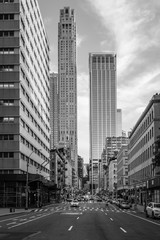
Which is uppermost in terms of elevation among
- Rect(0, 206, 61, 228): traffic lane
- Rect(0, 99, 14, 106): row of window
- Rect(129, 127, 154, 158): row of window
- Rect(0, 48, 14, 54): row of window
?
Rect(0, 48, 14, 54): row of window

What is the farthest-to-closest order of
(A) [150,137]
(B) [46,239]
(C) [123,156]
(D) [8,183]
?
(C) [123,156] < (A) [150,137] < (D) [8,183] < (B) [46,239]

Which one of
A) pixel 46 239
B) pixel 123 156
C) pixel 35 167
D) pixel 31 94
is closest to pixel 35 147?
pixel 35 167

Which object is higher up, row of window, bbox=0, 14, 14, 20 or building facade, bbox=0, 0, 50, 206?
row of window, bbox=0, 14, 14, 20

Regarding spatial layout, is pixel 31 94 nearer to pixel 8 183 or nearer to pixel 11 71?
pixel 11 71

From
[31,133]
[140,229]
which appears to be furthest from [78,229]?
[31,133]

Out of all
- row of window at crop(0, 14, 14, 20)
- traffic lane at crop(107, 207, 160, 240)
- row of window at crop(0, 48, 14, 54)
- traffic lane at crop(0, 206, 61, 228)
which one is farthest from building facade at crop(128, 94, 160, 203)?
row of window at crop(0, 14, 14, 20)

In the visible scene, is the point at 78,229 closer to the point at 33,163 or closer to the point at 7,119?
the point at 7,119

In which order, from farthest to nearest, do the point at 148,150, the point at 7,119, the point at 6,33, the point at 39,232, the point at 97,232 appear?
1. the point at 148,150
2. the point at 6,33
3. the point at 7,119
4. the point at 97,232
5. the point at 39,232

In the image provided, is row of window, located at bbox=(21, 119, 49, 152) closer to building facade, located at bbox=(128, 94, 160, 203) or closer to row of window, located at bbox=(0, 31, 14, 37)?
row of window, located at bbox=(0, 31, 14, 37)

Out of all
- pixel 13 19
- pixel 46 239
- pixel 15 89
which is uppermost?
pixel 13 19

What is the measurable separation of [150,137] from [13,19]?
39.1 m

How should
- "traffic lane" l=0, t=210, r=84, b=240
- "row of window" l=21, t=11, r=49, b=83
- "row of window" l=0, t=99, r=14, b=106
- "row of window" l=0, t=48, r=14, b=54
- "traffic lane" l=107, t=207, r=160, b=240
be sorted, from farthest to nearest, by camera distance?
"row of window" l=21, t=11, r=49, b=83 < "row of window" l=0, t=48, r=14, b=54 < "row of window" l=0, t=99, r=14, b=106 < "traffic lane" l=107, t=207, r=160, b=240 < "traffic lane" l=0, t=210, r=84, b=240

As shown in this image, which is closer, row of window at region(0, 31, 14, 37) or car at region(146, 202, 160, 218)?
car at region(146, 202, 160, 218)

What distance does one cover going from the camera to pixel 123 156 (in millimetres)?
161750
